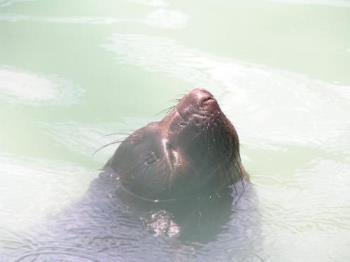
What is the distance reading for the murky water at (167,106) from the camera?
4523 millimetres

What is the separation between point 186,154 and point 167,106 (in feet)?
6.91

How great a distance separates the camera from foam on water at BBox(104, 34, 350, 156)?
653cm

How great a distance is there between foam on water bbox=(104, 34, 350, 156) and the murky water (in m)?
0.02

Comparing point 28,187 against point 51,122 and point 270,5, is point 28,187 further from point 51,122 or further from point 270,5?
point 270,5

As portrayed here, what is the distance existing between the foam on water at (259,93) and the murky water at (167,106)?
2 cm

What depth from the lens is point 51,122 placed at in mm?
6438

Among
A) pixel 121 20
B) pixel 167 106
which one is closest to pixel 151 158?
pixel 167 106

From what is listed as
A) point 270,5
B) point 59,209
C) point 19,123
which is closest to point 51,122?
point 19,123

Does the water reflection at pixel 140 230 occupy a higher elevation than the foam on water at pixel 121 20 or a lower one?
higher

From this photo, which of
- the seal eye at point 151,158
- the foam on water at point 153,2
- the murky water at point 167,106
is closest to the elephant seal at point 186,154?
the seal eye at point 151,158

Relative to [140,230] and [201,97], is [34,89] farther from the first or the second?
[140,230]

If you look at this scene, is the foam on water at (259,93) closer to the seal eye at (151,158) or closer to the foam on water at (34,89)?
the foam on water at (34,89)

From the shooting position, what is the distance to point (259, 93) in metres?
7.28

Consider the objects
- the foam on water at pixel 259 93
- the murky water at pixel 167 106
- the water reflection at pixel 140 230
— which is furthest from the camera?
the foam on water at pixel 259 93
